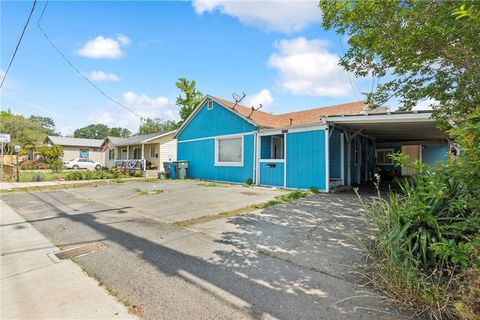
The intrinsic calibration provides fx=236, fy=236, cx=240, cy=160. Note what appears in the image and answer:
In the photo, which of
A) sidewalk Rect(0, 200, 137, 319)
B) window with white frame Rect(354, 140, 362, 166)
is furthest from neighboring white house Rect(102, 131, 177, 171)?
sidewalk Rect(0, 200, 137, 319)

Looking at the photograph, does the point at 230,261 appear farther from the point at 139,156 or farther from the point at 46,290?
the point at 139,156

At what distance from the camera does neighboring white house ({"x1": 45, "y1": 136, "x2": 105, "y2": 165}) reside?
111 feet

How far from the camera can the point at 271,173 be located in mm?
10938

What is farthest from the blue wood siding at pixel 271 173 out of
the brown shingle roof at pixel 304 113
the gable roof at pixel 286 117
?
the brown shingle roof at pixel 304 113

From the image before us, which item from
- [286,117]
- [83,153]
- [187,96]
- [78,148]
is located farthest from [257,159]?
[78,148]

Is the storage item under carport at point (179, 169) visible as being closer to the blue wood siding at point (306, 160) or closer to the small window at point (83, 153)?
the blue wood siding at point (306, 160)

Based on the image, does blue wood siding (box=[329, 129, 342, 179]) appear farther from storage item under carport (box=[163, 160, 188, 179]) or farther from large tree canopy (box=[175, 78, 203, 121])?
large tree canopy (box=[175, 78, 203, 121])

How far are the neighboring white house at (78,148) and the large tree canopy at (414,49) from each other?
35.8 meters

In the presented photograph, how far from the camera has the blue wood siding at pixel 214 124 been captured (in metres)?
12.5

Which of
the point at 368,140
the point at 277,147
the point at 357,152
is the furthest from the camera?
the point at 368,140

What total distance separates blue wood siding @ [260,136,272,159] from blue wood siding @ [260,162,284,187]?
19.1 inches

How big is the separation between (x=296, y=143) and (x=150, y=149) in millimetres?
17864

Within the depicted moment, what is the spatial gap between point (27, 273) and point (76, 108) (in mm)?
20231

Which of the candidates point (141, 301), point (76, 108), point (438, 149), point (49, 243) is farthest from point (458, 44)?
point (76, 108)
